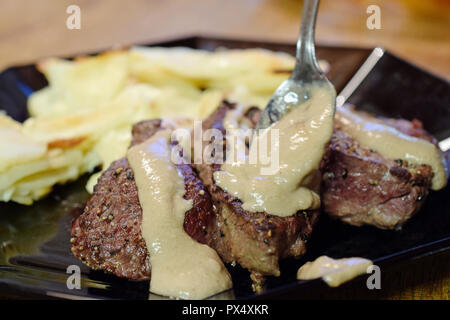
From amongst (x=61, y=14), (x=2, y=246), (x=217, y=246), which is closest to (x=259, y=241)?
(x=217, y=246)

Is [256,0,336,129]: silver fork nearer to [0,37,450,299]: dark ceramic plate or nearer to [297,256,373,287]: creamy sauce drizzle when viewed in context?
[0,37,450,299]: dark ceramic plate

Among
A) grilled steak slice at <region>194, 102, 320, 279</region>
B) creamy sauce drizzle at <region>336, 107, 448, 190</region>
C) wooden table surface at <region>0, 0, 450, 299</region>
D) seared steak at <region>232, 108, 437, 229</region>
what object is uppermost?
wooden table surface at <region>0, 0, 450, 299</region>

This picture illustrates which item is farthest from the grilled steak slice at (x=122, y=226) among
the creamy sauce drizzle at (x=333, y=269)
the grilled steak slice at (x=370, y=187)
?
the grilled steak slice at (x=370, y=187)

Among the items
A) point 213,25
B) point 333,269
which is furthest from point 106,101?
point 213,25

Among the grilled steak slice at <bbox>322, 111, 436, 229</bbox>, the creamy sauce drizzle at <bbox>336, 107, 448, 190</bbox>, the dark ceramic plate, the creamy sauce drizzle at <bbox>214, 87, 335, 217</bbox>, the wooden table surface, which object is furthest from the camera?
the wooden table surface

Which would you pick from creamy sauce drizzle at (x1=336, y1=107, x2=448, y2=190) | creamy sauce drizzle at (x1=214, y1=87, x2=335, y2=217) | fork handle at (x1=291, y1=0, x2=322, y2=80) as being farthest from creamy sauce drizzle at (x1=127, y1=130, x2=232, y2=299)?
creamy sauce drizzle at (x1=336, y1=107, x2=448, y2=190)

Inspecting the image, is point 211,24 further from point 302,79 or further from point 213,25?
point 302,79
